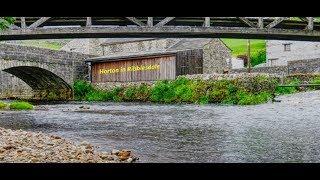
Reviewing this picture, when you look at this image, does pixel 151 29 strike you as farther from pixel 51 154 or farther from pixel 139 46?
pixel 139 46

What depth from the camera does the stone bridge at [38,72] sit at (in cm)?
3631

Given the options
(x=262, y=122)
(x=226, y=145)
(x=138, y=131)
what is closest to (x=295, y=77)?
(x=262, y=122)

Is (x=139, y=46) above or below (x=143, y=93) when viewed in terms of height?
above

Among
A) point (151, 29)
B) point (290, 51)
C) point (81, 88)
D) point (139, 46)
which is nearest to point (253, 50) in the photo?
point (290, 51)

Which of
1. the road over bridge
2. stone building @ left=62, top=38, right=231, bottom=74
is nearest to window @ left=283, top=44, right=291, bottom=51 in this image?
stone building @ left=62, top=38, right=231, bottom=74

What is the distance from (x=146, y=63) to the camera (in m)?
41.3

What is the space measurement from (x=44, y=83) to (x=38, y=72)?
15.5ft

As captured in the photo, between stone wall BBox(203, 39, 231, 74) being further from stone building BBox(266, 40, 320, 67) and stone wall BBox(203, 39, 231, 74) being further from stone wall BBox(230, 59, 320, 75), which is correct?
stone building BBox(266, 40, 320, 67)

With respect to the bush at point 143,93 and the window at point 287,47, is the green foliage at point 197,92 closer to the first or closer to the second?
the bush at point 143,93

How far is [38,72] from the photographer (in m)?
41.9

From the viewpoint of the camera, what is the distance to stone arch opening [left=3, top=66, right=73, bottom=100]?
41406 millimetres
